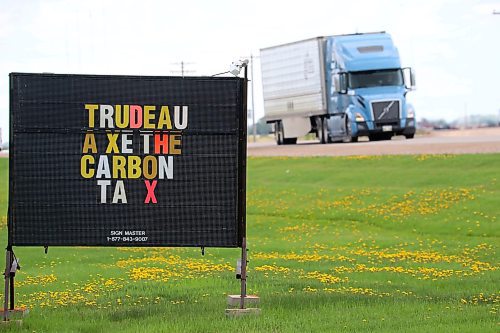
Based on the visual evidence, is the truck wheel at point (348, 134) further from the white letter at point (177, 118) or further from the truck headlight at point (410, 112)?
the white letter at point (177, 118)

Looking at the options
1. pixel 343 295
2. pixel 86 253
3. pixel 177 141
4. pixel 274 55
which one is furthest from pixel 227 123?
pixel 274 55

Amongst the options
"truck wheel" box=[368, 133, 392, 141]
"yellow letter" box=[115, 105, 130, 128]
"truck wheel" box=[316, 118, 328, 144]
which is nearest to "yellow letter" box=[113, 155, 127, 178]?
"yellow letter" box=[115, 105, 130, 128]

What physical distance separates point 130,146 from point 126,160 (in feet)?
0.61

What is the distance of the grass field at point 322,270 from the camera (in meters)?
13.4

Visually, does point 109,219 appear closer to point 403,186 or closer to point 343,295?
point 343,295

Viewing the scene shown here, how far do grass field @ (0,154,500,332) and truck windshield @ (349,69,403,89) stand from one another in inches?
625

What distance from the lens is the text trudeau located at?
14.1 m

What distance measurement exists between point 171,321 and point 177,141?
2236 millimetres

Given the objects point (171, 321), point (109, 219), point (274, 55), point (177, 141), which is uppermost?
point (274, 55)

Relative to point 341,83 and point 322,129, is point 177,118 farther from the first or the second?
point 322,129

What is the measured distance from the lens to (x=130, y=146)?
14.1 metres

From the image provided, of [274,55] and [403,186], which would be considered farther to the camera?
[274,55]

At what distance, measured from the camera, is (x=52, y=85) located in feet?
46.2

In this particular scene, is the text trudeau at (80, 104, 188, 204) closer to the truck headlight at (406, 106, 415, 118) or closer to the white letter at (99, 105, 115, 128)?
the white letter at (99, 105, 115, 128)
